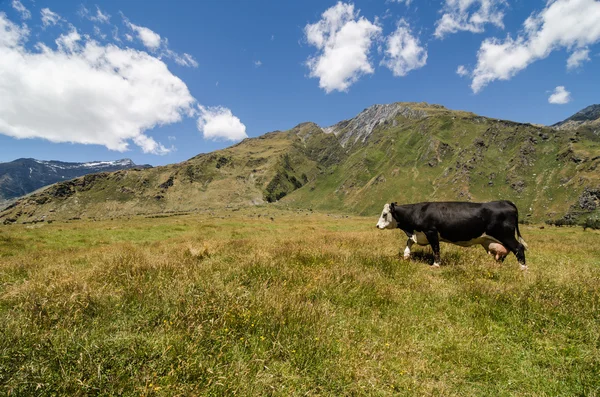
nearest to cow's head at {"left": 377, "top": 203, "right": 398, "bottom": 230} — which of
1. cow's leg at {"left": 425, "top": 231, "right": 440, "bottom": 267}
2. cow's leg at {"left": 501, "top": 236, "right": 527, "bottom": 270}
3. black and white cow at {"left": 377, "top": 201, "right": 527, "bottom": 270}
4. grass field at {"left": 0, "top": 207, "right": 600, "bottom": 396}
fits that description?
black and white cow at {"left": 377, "top": 201, "right": 527, "bottom": 270}

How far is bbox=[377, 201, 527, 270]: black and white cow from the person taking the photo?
10461 mm

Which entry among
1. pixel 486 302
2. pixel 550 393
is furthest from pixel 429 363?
pixel 486 302

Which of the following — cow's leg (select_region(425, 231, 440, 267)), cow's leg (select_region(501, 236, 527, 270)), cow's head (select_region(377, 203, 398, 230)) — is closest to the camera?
cow's leg (select_region(501, 236, 527, 270))

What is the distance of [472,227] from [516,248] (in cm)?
169

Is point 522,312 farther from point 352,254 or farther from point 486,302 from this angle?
point 352,254

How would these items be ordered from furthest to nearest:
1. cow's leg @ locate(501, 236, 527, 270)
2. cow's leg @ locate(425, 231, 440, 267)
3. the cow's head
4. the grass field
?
1. the cow's head
2. cow's leg @ locate(425, 231, 440, 267)
3. cow's leg @ locate(501, 236, 527, 270)
4. the grass field

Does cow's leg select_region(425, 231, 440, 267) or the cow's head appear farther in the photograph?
the cow's head

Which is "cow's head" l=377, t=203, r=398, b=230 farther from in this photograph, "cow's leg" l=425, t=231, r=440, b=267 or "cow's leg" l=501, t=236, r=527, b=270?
"cow's leg" l=501, t=236, r=527, b=270

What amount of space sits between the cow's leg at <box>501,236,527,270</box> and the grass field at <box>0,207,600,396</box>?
2.50 m

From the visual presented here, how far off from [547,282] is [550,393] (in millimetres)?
4385

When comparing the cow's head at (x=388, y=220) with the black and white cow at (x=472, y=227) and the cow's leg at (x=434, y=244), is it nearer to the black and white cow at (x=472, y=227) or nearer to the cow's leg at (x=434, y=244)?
the black and white cow at (x=472, y=227)

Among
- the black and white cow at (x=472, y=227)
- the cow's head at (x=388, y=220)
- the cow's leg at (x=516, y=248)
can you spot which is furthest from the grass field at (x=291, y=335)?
the cow's head at (x=388, y=220)

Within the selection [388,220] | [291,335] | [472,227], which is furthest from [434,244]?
[291,335]

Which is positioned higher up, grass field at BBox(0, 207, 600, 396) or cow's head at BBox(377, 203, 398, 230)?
cow's head at BBox(377, 203, 398, 230)
